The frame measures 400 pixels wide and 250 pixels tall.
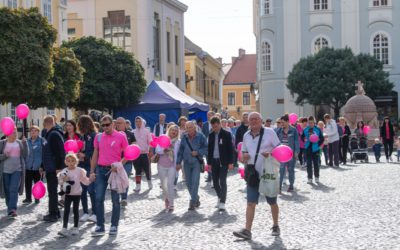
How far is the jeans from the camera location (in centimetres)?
1311

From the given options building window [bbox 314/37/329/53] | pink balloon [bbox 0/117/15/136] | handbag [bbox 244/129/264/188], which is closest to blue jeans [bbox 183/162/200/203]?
pink balloon [bbox 0/117/15/136]

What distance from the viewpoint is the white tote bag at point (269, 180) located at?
387 inches

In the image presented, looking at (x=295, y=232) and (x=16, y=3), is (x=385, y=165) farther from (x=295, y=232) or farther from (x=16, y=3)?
(x=16, y=3)

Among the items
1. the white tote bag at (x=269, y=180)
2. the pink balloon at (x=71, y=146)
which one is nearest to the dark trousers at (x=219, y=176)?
the pink balloon at (x=71, y=146)

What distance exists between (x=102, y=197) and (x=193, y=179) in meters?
3.17

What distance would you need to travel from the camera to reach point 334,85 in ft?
165

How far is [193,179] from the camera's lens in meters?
13.3

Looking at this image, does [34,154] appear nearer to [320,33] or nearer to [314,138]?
[314,138]

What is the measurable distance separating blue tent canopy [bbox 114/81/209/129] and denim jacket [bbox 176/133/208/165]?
17.6 m

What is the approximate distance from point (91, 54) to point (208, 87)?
148ft

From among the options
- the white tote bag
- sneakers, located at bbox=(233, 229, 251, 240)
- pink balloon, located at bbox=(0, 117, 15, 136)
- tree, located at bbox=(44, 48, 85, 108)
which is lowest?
sneakers, located at bbox=(233, 229, 251, 240)

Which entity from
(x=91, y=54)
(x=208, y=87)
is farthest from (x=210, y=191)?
(x=208, y=87)

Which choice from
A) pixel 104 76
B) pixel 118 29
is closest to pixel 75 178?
pixel 104 76

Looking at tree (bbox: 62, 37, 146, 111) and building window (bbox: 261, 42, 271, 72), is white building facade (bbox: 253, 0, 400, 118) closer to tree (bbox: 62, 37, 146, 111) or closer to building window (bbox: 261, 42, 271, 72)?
building window (bbox: 261, 42, 271, 72)
